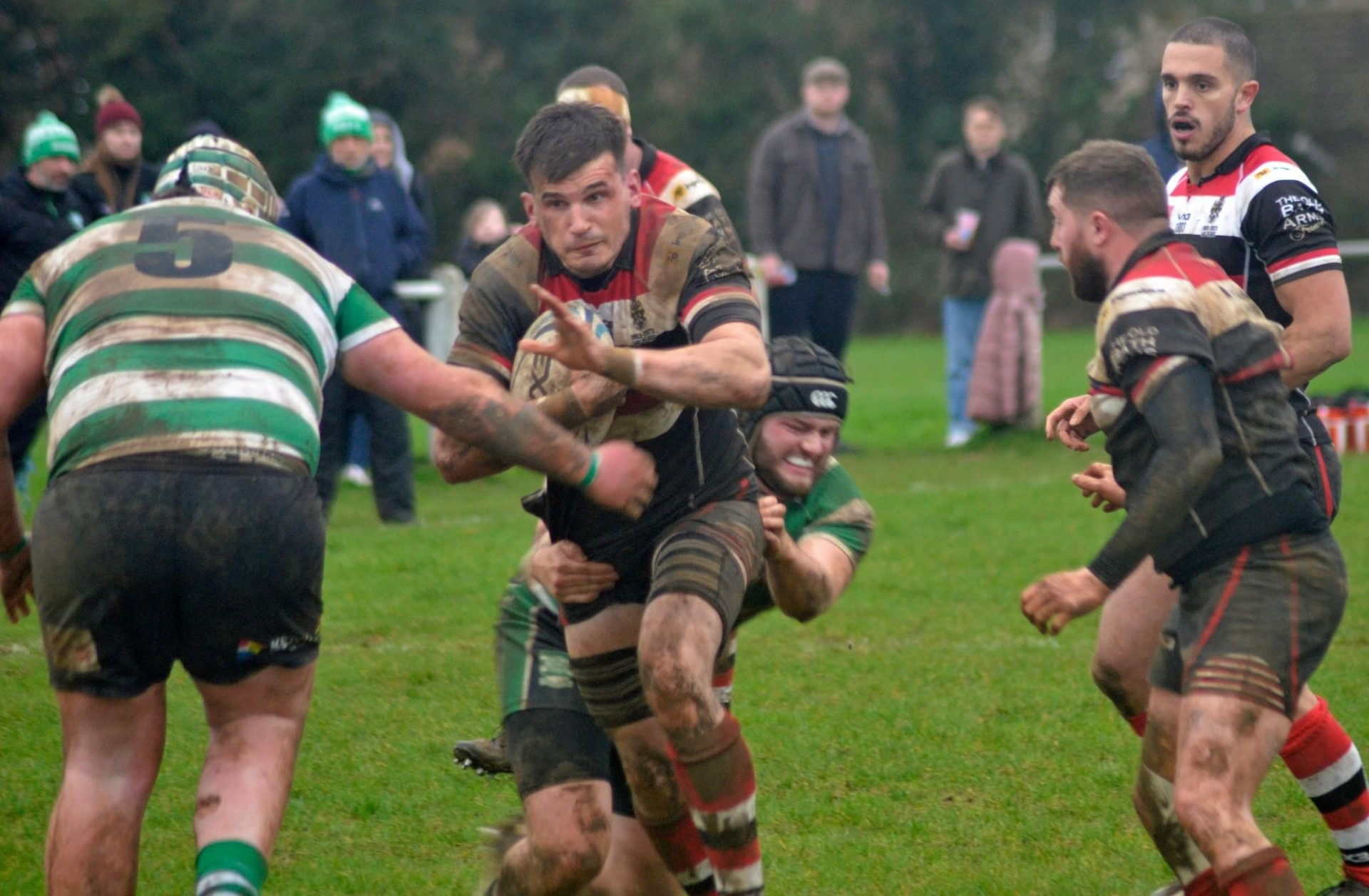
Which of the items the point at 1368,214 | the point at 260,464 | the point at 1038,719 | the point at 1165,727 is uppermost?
the point at 1368,214

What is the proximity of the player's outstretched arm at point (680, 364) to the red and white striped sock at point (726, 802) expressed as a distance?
80 cm

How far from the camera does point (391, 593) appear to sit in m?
8.73

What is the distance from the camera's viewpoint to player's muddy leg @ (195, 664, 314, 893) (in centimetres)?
374

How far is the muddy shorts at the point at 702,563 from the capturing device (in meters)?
4.23

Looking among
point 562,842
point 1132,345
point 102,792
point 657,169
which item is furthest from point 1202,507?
point 657,169

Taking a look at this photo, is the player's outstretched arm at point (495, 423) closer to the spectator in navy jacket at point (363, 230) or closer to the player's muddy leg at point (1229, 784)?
the player's muddy leg at point (1229, 784)

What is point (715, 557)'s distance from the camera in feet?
14.1

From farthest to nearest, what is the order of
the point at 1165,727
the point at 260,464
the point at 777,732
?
the point at 777,732 < the point at 1165,727 < the point at 260,464

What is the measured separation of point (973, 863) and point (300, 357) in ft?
8.48

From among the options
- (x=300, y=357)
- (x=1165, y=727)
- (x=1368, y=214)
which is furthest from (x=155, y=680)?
(x=1368, y=214)

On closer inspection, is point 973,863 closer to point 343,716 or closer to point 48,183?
point 343,716

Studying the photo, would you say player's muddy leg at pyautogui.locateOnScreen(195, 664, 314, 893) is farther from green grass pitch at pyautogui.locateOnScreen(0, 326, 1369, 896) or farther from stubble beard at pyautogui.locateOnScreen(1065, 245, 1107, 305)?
stubble beard at pyautogui.locateOnScreen(1065, 245, 1107, 305)

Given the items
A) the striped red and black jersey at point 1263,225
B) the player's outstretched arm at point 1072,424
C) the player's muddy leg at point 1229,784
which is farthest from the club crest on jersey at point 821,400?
the player's muddy leg at point 1229,784

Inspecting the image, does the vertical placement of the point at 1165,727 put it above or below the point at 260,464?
below
